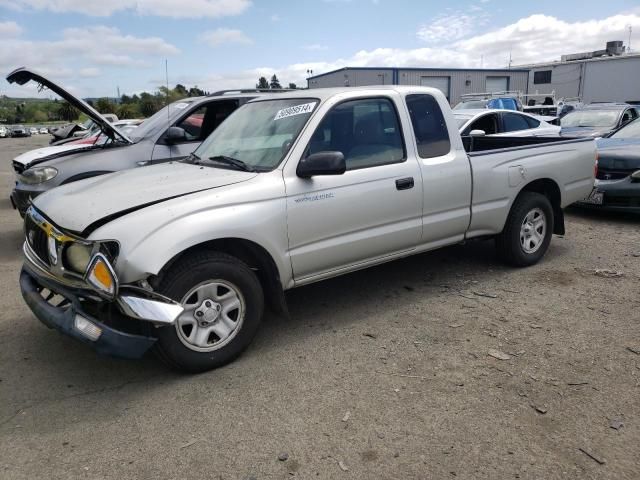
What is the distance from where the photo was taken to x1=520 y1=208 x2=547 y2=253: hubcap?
5.51m

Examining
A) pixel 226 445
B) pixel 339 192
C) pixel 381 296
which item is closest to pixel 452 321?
pixel 381 296

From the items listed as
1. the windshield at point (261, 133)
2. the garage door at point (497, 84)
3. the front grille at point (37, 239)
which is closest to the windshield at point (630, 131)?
the windshield at point (261, 133)

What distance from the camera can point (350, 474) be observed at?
257 cm

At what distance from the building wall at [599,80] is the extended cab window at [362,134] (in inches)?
1432

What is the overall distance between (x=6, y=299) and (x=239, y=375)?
2.79 metres

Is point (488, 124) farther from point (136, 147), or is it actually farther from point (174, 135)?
point (136, 147)

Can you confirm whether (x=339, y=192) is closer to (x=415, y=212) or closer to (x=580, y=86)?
(x=415, y=212)

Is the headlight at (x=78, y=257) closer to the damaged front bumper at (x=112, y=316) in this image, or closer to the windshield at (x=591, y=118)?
the damaged front bumper at (x=112, y=316)

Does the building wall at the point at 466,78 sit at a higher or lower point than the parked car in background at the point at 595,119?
higher

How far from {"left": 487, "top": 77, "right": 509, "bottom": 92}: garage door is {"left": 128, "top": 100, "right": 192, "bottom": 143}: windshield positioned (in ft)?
128

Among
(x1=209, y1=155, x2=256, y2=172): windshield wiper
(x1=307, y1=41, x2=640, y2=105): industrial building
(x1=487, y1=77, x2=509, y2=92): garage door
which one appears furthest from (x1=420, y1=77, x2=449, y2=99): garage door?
(x1=209, y1=155, x2=256, y2=172): windshield wiper

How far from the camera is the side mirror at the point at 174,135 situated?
6.37 metres

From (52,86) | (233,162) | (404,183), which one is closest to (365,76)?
(52,86)

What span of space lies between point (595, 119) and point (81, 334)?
12.2 meters
